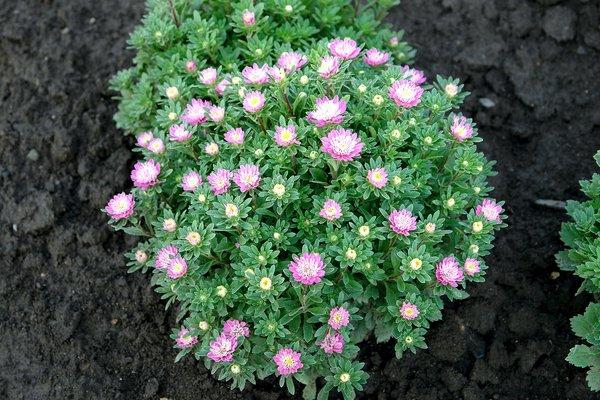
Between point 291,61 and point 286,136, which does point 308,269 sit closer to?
point 286,136

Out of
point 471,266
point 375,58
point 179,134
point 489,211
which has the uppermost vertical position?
point 375,58

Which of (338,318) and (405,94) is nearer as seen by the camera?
(338,318)

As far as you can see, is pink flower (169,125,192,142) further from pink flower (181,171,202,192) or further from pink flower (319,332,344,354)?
pink flower (319,332,344,354)

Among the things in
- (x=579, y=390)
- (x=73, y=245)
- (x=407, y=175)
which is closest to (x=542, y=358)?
(x=579, y=390)

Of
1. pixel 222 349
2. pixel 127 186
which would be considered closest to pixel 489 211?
pixel 222 349

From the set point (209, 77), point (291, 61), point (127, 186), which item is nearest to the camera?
point (291, 61)

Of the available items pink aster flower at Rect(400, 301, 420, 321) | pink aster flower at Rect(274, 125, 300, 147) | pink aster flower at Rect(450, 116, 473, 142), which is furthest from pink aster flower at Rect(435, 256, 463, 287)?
pink aster flower at Rect(274, 125, 300, 147)
